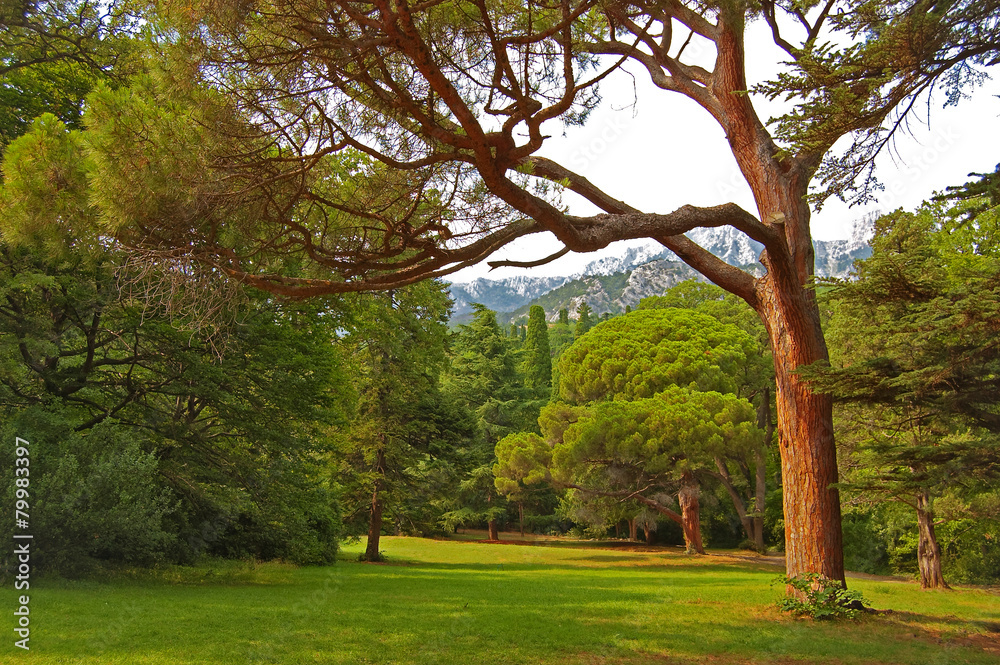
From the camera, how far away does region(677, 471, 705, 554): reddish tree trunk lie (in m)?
21.1

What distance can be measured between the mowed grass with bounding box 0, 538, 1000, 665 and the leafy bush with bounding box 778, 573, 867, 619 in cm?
16

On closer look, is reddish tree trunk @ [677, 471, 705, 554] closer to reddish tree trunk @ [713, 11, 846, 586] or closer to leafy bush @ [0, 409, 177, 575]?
reddish tree trunk @ [713, 11, 846, 586]

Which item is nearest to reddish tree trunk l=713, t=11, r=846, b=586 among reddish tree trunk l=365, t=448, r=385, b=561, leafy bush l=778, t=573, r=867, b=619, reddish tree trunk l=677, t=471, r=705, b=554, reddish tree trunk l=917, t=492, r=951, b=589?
leafy bush l=778, t=573, r=867, b=619

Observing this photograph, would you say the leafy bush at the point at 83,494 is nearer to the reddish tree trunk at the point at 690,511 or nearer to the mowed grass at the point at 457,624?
the mowed grass at the point at 457,624

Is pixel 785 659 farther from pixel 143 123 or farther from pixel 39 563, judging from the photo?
pixel 39 563

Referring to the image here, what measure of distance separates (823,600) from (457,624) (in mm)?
4363

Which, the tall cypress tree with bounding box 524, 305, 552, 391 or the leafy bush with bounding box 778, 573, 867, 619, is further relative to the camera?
the tall cypress tree with bounding box 524, 305, 552, 391

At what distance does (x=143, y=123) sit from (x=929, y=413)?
28.4ft

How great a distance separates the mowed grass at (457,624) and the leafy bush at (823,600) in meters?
0.16

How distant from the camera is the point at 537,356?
137ft

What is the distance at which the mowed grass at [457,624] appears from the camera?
18.4 feet

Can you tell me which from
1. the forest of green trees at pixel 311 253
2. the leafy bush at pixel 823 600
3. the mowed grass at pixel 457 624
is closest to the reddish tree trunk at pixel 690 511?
the forest of green trees at pixel 311 253

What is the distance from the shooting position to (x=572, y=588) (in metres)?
12.0

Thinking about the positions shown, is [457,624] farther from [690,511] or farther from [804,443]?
[690,511]
